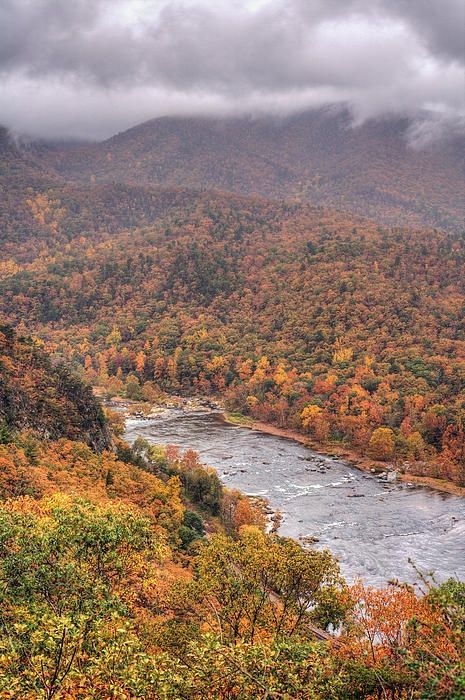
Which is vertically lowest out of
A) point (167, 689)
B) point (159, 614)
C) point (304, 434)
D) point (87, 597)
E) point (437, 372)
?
point (304, 434)

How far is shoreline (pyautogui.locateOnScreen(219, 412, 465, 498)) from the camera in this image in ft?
310

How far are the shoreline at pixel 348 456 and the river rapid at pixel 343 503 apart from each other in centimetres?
215

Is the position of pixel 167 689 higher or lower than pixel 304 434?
higher

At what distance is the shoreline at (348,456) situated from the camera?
9462cm

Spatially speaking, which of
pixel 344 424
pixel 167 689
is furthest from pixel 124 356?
pixel 167 689

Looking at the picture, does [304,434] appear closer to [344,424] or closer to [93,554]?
[344,424]

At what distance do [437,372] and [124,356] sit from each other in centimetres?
9736

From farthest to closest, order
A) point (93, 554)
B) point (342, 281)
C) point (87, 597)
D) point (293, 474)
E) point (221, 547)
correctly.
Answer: point (342, 281)
point (293, 474)
point (221, 547)
point (93, 554)
point (87, 597)

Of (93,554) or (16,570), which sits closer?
(16,570)

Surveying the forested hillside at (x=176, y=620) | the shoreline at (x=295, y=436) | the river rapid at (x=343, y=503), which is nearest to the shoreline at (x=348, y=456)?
the shoreline at (x=295, y=436)

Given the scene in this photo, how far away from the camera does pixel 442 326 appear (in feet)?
516

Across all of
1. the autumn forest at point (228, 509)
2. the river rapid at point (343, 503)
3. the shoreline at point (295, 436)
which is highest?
the autumn forest at point (228, 509)

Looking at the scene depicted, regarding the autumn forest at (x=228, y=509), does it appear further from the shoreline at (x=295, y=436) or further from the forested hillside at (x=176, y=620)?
the shoreline at (x=295, y=436)

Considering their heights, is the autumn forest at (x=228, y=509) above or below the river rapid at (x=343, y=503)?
above
